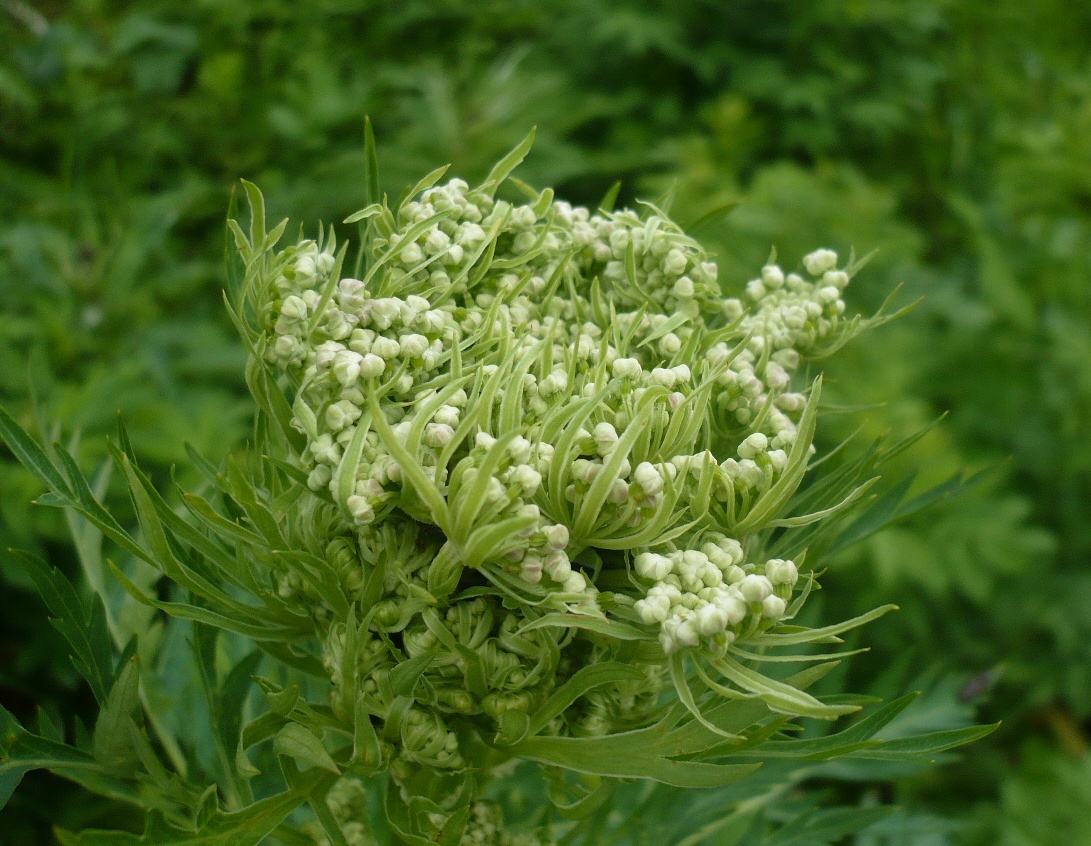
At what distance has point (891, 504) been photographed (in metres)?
1.17

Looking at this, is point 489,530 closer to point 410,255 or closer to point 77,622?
point 410,255

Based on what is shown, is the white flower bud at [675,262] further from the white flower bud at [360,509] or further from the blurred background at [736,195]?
the blurred background at [736,195]

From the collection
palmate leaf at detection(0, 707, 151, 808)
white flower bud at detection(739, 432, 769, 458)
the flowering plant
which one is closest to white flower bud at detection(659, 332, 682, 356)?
the flowering plant

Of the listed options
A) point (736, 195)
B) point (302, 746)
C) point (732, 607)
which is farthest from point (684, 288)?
point (736, 195)

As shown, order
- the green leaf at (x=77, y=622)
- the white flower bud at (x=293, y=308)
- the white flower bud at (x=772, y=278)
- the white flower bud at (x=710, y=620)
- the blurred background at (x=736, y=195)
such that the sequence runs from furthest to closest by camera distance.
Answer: the blurred background at (x=736, y=195) < the white flower bud at (x=772, y=278) < the green leaf at (x=77, y=622) < the white flower bud at (x=293, y=308) < the white flower bud at (x=710, y=620)

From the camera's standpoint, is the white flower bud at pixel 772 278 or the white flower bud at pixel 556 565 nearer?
the white flower bud at pixel 556 565

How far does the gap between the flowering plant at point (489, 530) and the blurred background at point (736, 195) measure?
3.69 ft

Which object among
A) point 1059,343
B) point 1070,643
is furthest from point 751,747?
point 1059,343

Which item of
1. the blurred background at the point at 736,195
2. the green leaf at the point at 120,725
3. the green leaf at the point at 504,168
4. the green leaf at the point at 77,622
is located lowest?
the blurred background at the point at 736,195

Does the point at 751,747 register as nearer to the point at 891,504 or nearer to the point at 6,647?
the point at 891,504

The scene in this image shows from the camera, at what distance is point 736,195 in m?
3.05

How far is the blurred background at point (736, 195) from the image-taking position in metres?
2.48

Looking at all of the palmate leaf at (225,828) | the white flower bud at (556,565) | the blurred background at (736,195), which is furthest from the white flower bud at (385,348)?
the blurred background at (736,195)

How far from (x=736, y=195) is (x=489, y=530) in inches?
99.8
